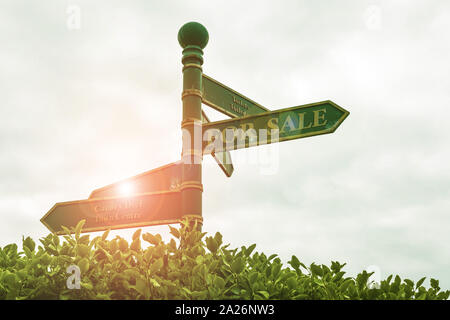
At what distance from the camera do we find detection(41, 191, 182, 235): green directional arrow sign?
17.2 feet

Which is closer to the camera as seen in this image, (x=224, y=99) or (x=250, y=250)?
(x=250, y=250)

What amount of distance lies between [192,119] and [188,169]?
24.7 inches

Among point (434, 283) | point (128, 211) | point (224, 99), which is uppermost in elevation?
point (224, 99)

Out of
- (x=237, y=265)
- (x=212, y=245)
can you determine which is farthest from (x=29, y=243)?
(x=237, y=265)

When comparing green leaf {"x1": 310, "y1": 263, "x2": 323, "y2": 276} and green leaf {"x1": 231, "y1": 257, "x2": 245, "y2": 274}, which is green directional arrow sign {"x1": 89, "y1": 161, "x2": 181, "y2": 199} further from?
green leaf {"x1": 231, "y1": 257, "x2": 245, "y2": 274}

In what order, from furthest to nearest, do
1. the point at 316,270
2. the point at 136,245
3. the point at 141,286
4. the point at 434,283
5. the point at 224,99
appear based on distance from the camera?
the point at 224,99 → the point at 434,283 → the point at 316,270 → the point at 136,245 → the point at 141,286

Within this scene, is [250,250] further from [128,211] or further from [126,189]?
[126,189]

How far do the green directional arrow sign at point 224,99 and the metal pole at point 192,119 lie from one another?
20 centimetres

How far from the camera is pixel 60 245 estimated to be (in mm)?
3502

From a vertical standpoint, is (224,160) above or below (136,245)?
above

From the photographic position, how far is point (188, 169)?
17.4 feet

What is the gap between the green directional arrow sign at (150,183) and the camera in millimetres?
5457
